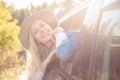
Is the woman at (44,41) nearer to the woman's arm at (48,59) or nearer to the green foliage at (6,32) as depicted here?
the woman's arm at (48,59)

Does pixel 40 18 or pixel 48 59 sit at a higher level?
pixel 40 18

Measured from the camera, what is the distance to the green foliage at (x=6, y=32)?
21.6m

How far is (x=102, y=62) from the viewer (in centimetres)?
287

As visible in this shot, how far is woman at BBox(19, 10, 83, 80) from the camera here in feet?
10.4

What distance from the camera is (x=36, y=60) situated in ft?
11.2

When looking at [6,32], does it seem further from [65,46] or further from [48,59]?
[65,46]

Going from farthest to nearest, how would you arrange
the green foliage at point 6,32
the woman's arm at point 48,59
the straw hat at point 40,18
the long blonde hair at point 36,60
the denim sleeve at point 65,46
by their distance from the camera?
the green foliage at point 6,32
the straw hat at point 40,18
the long blonde hair at point 36,60
the woman's arm at point 48,59
the denim sleeve at point 65,46

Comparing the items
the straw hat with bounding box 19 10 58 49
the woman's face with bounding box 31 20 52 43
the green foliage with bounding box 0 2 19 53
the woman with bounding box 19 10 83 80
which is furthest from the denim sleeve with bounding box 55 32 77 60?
the green foliage with bounding box 0 2 19 53

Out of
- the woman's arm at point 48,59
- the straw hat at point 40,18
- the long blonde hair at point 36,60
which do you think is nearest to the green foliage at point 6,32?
the straw hat at point 40,18

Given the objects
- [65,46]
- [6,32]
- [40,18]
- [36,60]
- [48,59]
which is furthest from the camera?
[6,32]

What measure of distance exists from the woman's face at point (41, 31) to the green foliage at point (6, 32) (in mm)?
17468

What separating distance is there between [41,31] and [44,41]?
0.31ft

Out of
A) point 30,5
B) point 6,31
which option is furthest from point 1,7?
point 30,5

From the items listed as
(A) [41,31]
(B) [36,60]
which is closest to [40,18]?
(A) [41,31]
